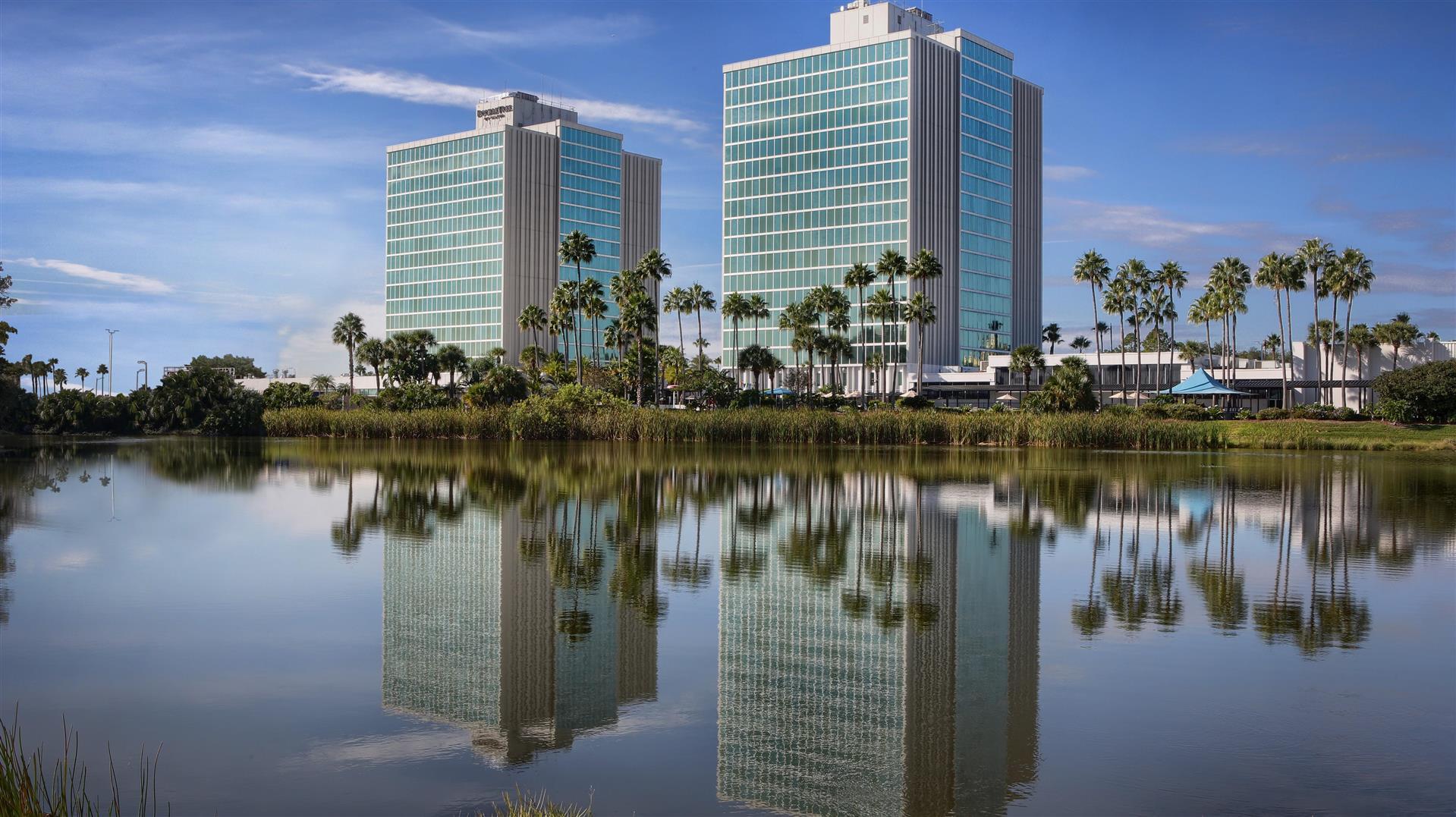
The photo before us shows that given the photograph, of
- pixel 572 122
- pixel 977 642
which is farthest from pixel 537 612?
pixel 572 122

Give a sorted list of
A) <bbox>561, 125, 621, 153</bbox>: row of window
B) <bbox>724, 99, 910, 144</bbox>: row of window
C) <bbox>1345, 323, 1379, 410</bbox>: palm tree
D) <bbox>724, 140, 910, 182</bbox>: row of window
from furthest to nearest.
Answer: <bbox>561, 125, 621, 153</bbox>: row of window, <bbox>724, 140, 910, 182</bbox>: row of window, <bbox>724, 99, 910, 144</bbox>: row of window, <bbox>1345, 323, 1379, 410</bbox>: palm tree

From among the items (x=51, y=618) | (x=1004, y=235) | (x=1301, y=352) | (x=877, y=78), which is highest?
(x=877, y=78)

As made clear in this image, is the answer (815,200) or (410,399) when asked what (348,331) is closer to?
(410,399)

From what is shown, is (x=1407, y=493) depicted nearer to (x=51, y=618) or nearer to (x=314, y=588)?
(x=314, y=588)

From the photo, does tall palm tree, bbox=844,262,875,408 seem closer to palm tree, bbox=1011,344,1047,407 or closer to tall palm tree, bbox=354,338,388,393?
palm tree, bbox=1011,344,1047,407

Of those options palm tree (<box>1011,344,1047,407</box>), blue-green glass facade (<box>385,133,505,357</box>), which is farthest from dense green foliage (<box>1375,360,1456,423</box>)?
blue-green glass facade (<box>385,133,505,357</box>)

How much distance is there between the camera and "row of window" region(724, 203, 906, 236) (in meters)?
145

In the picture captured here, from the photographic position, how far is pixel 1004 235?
15988 cm

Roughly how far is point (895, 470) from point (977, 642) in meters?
36.3

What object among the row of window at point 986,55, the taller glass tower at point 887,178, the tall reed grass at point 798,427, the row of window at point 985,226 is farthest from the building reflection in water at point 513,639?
the row of window at point 986,55

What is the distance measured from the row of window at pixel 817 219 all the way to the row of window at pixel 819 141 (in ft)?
28.1

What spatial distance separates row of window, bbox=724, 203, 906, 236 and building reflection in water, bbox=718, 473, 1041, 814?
121119 mm

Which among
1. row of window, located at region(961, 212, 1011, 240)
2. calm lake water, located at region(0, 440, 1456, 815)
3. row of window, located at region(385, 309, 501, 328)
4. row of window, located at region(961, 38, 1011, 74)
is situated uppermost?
row of window, located at region(961, 38, 1011, 74)

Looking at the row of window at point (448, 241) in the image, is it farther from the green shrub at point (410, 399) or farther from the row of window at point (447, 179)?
the green shrub at point (410, 399)
